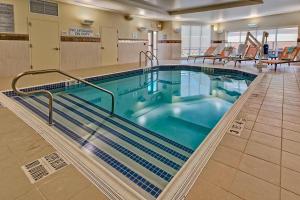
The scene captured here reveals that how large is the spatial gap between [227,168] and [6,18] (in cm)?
691

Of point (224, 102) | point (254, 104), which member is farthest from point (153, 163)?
point (224, 102)

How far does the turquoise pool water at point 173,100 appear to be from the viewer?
3.28 meters

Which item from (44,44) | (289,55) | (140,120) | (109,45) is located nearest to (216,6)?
(289,55)

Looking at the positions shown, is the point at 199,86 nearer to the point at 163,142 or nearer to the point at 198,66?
the point at 198,66

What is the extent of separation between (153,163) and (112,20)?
8.17 m

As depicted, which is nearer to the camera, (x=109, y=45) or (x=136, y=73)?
(x=136, y=73)

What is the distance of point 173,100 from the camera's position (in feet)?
16.1

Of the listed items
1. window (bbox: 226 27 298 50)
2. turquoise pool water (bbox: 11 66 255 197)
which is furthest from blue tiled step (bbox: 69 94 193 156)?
window (bbox: 226 27 298 50)

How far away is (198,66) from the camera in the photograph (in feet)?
29.3

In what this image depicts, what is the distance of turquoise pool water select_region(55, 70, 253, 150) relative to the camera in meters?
3.28

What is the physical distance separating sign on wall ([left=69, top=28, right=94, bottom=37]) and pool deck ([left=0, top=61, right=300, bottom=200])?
5664 mm

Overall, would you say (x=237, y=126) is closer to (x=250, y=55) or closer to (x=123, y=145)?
(x=123, y=145)

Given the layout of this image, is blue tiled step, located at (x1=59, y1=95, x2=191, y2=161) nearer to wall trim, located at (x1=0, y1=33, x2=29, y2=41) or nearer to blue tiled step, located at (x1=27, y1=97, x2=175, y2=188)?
blue tiled step, located at (x1=27, y1=97, x2=175, y2=188)

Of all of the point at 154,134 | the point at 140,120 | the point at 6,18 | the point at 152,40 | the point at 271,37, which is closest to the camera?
the point at 154,134
